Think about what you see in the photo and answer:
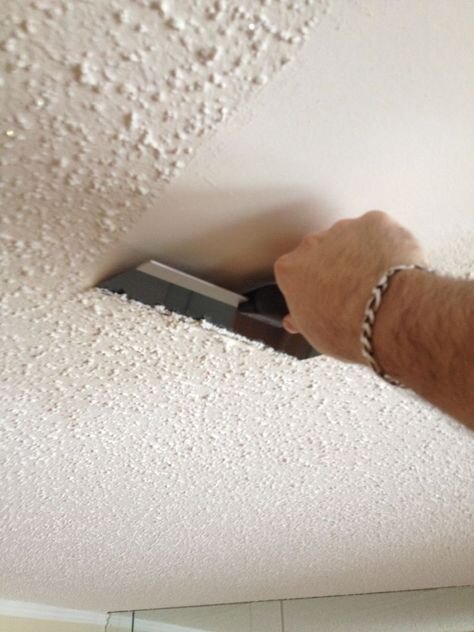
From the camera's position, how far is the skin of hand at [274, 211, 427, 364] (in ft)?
1.65

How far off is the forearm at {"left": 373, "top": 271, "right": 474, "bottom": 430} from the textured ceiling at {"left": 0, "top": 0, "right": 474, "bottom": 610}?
0.62ft

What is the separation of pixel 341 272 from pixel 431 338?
0.35 feet

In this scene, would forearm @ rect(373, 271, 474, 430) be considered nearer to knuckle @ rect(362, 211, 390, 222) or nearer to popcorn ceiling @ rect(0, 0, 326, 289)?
knuckle @ rect(362, 211, 390, 222)

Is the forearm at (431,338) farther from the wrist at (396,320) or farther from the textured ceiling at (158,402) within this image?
the textured ceiling at (158,402)

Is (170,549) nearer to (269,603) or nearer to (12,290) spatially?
(269,603)

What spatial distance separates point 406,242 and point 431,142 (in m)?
0.08

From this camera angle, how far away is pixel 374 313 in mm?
478

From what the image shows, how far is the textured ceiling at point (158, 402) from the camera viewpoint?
1.41 ft

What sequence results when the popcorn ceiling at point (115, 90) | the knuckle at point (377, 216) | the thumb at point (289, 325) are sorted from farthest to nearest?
the thumb at point (289, 325) → the knuckle at point (377, 216) → the popcorn ceiling at point (115, 90)

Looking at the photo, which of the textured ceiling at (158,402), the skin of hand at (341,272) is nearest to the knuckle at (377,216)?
the skin of hand at (341,272)

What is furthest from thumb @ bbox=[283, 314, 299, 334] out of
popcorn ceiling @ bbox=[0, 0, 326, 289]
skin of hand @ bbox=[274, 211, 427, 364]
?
popcorn ceiling @ bbox=[0, 0, 326, 289]

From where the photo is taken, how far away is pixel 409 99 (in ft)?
1.53

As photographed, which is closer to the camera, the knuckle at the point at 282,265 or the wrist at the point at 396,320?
the wrist at the point at 396,320

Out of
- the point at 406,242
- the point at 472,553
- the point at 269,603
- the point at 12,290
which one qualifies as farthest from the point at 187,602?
the point at 406,242
